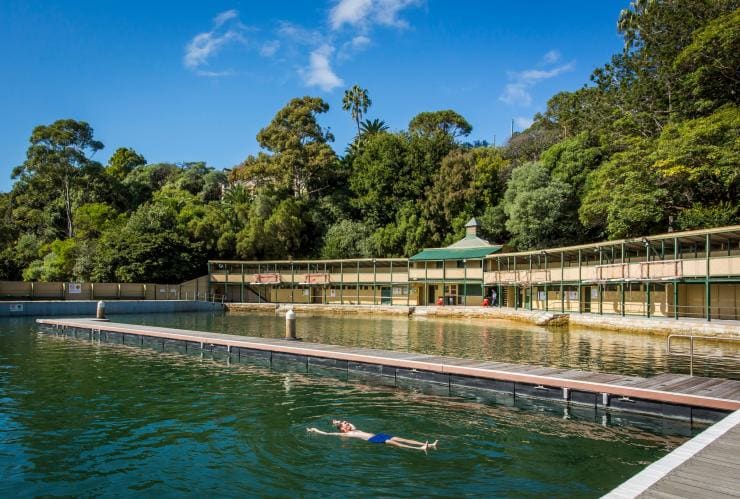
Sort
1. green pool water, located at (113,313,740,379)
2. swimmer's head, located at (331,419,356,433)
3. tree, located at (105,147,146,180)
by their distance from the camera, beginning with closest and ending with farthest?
swimmer's head, located at (331,419,356,433) → green pool water, located at (113,313,740,379) → tree, located at (105,147,146,180)

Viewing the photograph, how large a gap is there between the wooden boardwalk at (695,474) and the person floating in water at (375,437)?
4097 mm

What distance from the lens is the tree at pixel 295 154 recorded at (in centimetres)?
6662

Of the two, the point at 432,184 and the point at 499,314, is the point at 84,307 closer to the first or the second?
the point at 499,314

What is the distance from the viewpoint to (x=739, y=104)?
41.1m

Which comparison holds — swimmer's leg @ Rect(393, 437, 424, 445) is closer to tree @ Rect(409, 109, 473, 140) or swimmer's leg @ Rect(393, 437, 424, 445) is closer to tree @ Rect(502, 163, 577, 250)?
tree @ Rect(502, 163, 577, 250)

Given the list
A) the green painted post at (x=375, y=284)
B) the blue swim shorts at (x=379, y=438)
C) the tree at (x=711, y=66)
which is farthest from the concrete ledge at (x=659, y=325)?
the blue swim shorts at (x=379, y=438)

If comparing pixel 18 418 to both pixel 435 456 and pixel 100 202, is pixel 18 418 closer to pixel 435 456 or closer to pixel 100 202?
pixel 435 456

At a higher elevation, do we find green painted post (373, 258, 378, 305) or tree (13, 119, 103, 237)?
tree (13, 119, 103, 237)

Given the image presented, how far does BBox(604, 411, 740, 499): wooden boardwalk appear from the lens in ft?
20.8

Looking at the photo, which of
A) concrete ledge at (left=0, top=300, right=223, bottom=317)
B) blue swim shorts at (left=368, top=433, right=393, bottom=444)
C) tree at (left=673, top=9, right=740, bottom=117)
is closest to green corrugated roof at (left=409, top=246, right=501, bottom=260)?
tree at (left=673, top=9, right=740, bottom=117)

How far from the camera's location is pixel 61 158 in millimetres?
66438

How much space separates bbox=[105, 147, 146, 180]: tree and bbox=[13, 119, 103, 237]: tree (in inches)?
990

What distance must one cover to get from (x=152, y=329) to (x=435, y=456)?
64.5ft

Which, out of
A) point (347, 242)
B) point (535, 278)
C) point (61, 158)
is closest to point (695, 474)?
point (535, 278)
